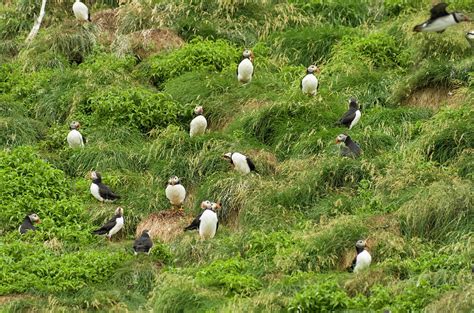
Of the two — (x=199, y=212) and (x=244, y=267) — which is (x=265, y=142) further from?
(x=244, y=267)

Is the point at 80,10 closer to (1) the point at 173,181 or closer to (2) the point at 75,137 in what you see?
(2) the point at 75,137

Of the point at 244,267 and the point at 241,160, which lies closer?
the point at 244,267

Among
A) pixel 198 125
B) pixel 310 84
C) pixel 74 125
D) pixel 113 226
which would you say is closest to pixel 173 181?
pixel 113 226

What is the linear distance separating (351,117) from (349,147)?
1252 millimetres

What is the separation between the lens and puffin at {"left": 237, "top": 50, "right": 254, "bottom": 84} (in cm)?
2088

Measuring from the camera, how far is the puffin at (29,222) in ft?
56.3

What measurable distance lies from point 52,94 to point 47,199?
3469mm

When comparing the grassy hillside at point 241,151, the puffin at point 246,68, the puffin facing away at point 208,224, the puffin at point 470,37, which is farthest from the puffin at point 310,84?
the puffin facing away at point 208,224

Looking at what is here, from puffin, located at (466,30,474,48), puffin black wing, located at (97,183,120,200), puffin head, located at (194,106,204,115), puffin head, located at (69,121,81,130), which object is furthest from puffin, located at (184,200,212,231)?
puffin, located at (466,30,474,48)

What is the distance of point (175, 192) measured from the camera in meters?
17.7

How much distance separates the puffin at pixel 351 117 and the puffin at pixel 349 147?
103 cm

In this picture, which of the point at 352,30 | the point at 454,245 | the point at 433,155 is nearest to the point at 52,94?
the point at 352,30

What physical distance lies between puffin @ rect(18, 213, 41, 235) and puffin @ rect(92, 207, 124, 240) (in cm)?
79

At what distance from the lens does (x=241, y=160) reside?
1792cm
